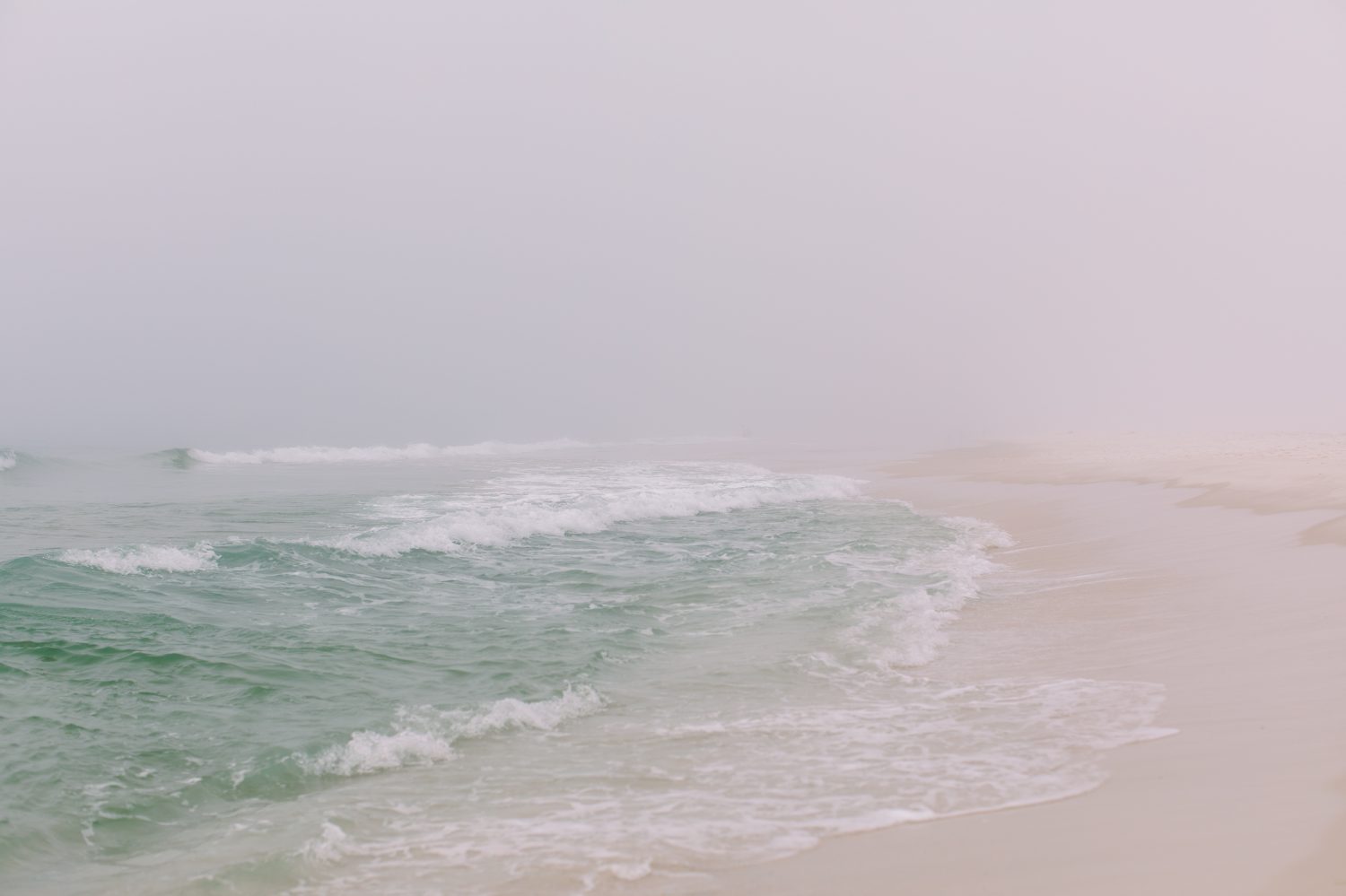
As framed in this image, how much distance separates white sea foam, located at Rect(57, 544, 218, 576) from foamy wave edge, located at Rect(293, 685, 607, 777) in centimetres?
830

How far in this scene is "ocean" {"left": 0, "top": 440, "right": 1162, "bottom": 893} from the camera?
4547 mm

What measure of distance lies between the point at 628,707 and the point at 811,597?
4.47 metres

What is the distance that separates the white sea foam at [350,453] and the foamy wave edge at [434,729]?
153 feet

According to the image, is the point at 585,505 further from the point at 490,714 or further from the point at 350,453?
the point at 350,453

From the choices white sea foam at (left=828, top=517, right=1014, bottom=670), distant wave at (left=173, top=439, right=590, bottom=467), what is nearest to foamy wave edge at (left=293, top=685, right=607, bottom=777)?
white sea foam at (left=828, top=517, right=1014, bottom=670)

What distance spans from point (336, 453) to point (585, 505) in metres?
39.6

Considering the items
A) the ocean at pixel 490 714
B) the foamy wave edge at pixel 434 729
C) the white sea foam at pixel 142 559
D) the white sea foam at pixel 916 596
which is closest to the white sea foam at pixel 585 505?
the ocean at pixel 490 714

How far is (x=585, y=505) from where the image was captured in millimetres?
22016

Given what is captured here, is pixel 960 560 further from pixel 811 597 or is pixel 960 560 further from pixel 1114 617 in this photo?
pixel 1114 617

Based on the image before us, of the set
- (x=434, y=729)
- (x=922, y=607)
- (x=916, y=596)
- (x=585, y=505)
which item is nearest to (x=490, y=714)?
(x=434, y=729)

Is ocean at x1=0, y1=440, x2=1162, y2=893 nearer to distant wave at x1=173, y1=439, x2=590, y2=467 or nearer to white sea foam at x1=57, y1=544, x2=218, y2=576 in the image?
white sea foam at x1=57, y1=544, x2=218, y2=576

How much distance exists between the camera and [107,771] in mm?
5879

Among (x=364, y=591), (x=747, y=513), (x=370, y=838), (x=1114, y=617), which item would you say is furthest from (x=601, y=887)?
(x=747, y=513)

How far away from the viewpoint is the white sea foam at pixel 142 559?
42.7 feet
